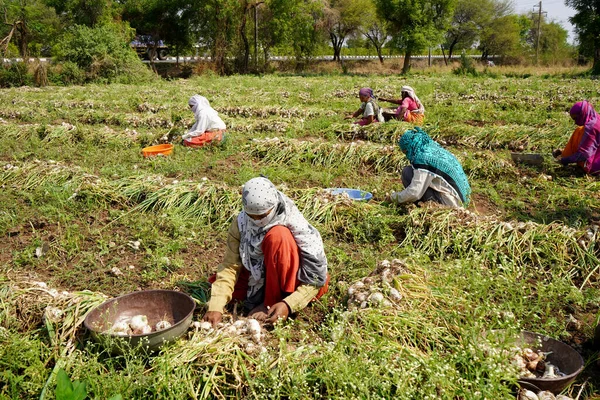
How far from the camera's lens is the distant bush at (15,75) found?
19234 millimetres

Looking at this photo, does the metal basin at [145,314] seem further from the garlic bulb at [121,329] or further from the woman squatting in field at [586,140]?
the woman squatting in field at [586,140]

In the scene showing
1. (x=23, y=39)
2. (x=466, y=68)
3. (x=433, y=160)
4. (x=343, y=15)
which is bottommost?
(x=433, y=160)

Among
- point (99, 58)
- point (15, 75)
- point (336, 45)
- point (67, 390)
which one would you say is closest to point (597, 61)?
point (336, 45)

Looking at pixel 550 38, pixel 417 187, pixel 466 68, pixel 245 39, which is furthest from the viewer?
pixel 550 38

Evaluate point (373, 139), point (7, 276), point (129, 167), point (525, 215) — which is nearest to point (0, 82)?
point (129, 167)

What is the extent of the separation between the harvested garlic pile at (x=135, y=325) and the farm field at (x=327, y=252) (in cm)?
14

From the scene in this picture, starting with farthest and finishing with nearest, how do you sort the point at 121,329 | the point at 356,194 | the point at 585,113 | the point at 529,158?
the point at 529,158 → the point at 585,113 → the point at 356,194 → the point at 121,329

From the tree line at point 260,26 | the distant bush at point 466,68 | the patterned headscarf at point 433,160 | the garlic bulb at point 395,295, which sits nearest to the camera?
the garlic bulb at point 395,295

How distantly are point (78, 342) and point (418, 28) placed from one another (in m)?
23.1

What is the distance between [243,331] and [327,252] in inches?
52.5

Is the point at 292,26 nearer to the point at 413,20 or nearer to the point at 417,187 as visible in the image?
the point at 413,20

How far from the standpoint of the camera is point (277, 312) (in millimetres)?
2633

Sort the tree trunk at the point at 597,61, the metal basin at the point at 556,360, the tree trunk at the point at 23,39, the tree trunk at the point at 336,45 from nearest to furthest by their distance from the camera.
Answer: the metal basin at the point at 556,360, the tree trunk at the point at 597,61, the tree trunk at the point at 23,39, the tree trunk at the point at 336,45

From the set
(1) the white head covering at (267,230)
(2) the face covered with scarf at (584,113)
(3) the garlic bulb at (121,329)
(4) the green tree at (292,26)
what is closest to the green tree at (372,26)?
(4) the green tree at (292,26)
